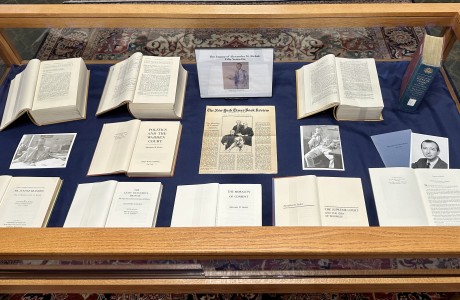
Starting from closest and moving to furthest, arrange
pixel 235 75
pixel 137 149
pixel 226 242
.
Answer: pixel 226 242 → pixel 137 149 → pixel 235 75

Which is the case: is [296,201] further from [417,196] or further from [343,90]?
[343,90]

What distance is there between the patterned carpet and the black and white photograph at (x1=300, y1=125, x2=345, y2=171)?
49cm

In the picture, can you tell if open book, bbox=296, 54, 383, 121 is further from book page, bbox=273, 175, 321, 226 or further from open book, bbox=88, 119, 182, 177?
open book, bbox=88, 119, 182, 177

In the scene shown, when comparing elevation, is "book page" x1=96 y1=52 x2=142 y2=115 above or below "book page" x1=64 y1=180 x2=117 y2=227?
above

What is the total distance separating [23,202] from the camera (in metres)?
1.39

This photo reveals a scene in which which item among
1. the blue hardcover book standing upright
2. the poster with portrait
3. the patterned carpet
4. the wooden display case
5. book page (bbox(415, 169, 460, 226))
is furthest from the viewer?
the patterned carpet

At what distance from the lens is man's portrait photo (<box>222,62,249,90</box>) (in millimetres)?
1565

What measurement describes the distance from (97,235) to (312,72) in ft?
3.84

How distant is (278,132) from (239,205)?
408 millimetres

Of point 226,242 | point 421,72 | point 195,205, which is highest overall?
point 421,72

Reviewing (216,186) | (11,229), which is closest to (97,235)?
(11,229)

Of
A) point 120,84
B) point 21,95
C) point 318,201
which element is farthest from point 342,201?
point 21,95

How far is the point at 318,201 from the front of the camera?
1312 mm

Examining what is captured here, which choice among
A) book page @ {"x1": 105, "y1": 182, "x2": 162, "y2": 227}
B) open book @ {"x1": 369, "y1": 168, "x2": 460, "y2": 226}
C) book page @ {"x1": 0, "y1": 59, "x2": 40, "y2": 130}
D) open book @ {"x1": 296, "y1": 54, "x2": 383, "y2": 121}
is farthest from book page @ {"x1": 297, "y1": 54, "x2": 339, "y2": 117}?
book page @ {"x1": 0, "y1": 59, "x2": 40, "y2": 130}
